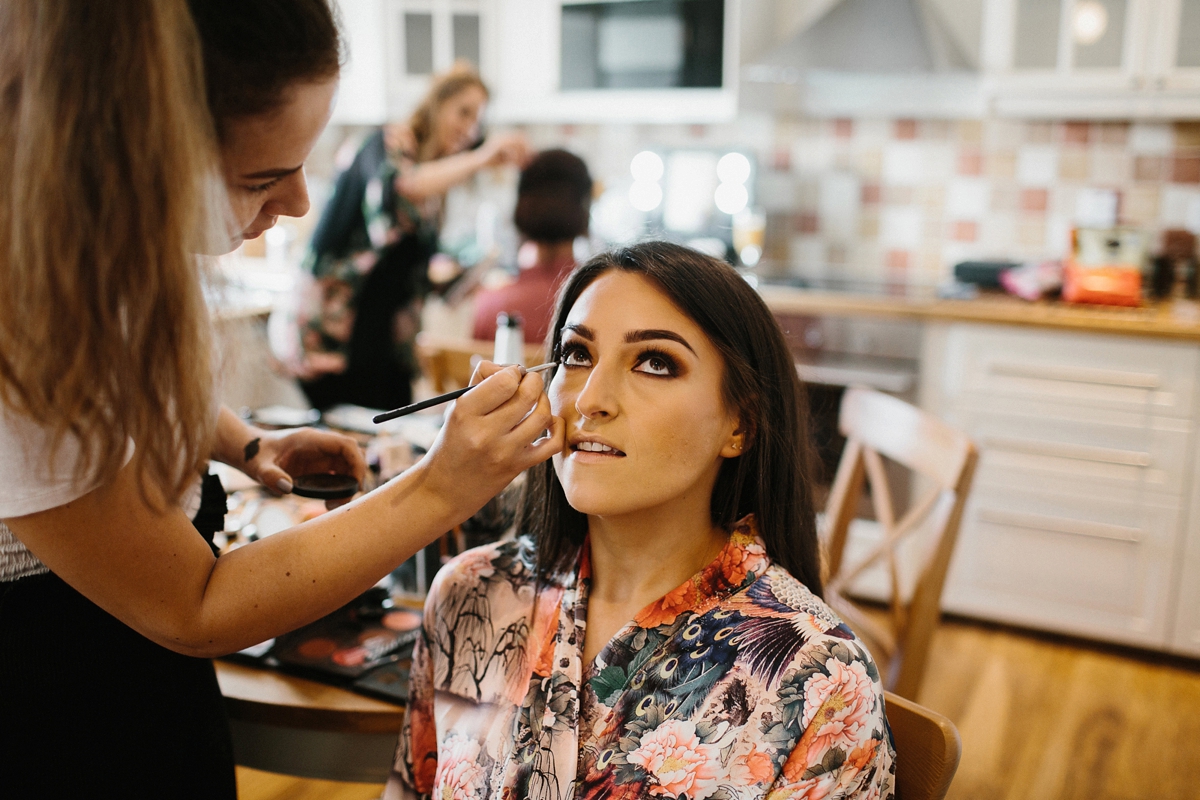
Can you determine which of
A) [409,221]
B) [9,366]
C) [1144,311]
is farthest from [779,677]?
[1144,311]

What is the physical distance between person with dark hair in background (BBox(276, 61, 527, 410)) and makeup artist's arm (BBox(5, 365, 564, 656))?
1.71 meters

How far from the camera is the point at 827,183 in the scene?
350 centimetres

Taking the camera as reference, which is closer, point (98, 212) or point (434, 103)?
point (98, 212)

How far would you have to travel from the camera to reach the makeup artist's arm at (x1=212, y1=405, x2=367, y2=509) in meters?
1.12

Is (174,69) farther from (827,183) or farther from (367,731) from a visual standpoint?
(827,183)

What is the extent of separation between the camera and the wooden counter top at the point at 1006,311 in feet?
8.21

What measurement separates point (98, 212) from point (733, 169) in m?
3.03

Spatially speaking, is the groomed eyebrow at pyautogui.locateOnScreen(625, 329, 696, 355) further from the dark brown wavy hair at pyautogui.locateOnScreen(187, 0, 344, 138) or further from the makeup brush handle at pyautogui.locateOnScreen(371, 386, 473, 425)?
the dark brown wavy hair at pyautogui.locateOnScreen(187, 0, 344, 138)

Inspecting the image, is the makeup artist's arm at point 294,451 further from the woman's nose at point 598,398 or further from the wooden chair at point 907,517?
the wooden chair at point 907,517

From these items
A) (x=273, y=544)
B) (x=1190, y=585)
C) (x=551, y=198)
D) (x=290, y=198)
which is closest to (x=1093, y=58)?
(x=1190, y=585)

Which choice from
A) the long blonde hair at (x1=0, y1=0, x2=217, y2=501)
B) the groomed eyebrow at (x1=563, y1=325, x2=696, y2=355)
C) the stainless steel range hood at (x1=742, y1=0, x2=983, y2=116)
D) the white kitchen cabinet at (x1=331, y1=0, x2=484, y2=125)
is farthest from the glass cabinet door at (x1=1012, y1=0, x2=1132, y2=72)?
the long blonde hair at (x1=0, y1=0, x2=217, y2=501)

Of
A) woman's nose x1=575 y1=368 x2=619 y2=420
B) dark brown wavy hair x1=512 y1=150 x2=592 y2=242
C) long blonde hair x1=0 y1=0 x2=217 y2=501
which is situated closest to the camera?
long blonde hair x1=0 y1=0 x2=217 y2=501

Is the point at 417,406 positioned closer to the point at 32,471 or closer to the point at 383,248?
the point at 32,471

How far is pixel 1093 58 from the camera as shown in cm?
278
